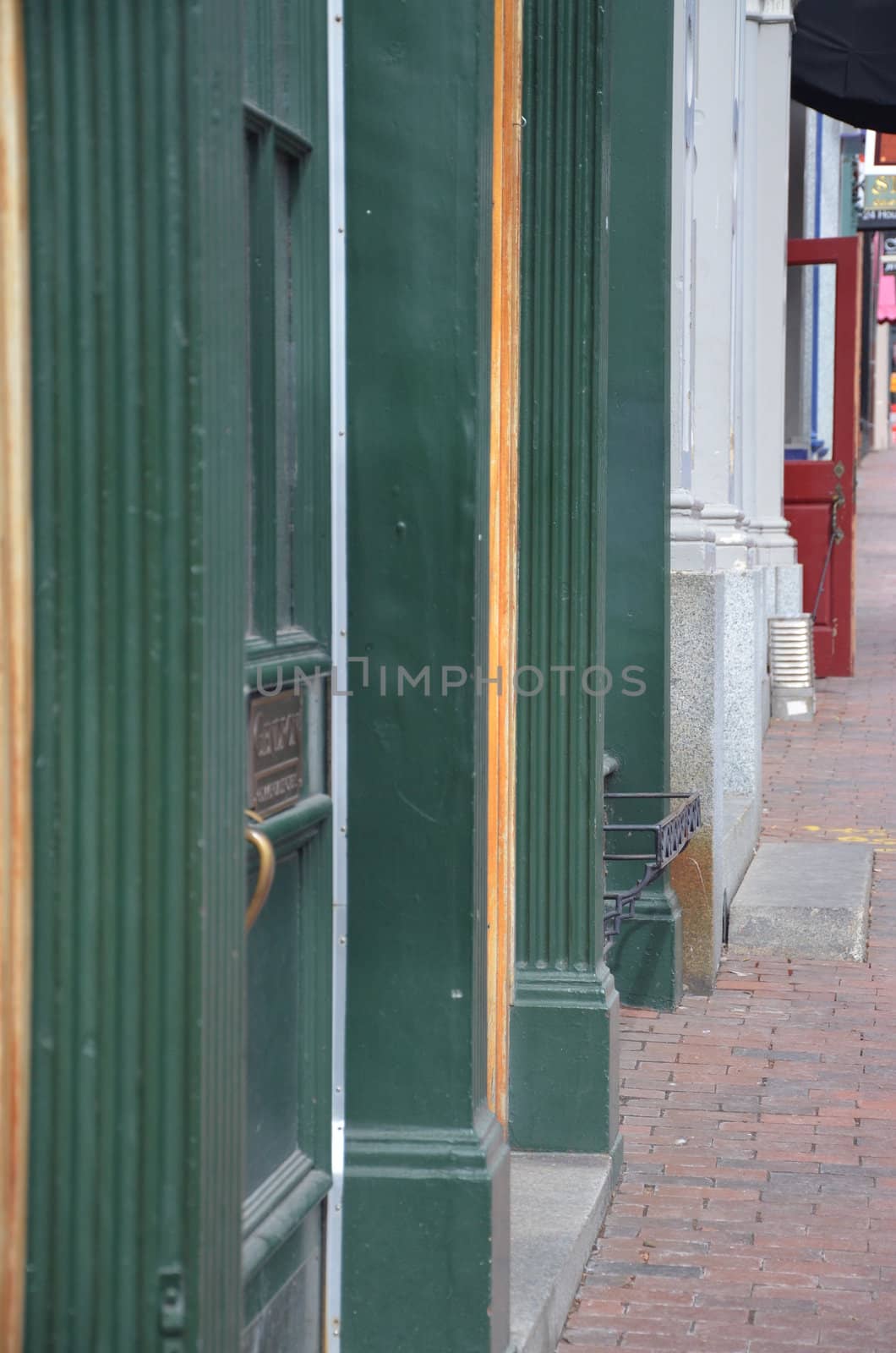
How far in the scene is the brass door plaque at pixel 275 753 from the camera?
256 cm

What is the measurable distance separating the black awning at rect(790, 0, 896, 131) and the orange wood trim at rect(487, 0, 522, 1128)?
8506mm

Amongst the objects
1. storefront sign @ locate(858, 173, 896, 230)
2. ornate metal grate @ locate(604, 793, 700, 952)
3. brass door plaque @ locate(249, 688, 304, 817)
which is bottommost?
ornate metal grate @ locate(604, 793, 700, 952)

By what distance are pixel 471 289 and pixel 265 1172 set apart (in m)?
1.45

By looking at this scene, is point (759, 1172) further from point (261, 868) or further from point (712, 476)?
point (712, 476)

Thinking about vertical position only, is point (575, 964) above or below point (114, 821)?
below

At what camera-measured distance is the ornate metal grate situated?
219 inches

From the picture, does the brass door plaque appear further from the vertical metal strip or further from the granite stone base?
the granite stone base

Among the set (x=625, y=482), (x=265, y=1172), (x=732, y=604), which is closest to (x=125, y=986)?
(x=265, y=1172)

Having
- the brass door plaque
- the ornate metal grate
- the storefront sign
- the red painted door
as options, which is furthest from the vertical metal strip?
the storefront sign

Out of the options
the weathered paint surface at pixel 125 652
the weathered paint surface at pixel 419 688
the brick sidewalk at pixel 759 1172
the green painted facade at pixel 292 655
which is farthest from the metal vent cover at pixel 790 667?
the weathered paint surface at pixel 125 652

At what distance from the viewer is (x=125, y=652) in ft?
6.25

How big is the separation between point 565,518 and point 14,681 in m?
2.86

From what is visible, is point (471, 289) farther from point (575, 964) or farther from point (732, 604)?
point (732, 604)

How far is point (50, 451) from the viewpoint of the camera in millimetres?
1888
